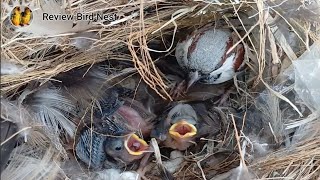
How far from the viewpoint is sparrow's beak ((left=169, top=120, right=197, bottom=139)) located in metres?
1.28

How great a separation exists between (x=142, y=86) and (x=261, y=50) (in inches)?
9.7

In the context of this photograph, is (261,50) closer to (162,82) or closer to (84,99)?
(162,82)

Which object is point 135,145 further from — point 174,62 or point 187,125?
point 174,62

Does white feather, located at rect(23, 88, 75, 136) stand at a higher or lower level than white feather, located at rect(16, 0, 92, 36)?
lower

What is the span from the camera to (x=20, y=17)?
3.89 feet

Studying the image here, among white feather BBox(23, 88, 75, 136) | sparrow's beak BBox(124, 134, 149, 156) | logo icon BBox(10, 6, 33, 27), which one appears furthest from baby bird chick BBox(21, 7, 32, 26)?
sparrow's beak BBox(124, 134, 149, 156)

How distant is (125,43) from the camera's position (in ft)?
4.17

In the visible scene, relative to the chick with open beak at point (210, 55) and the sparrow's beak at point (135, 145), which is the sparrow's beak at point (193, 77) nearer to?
the chick with open beak at point (210, 55)

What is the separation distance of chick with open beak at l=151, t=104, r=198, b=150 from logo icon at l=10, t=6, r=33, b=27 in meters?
→ 0.33

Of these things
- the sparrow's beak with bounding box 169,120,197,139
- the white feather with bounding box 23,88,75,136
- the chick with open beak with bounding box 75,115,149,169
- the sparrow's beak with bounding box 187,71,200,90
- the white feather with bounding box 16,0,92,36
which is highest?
the white feather with bounding box 16,0,92,36

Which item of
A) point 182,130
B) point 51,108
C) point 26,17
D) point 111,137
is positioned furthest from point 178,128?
point 26,17

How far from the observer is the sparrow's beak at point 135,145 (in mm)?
1266

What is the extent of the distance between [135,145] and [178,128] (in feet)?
0.29

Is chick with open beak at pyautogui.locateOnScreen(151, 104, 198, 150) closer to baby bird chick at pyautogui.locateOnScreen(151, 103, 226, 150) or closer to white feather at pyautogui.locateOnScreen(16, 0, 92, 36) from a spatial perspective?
baby bird chick at pyautogui.locateOnScreen(151, 103, 226, 150)
